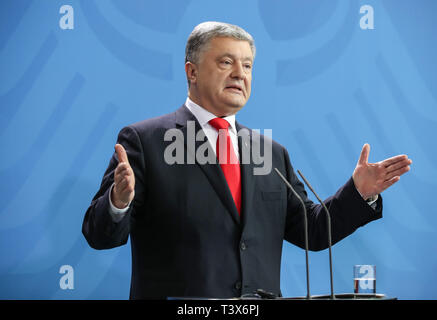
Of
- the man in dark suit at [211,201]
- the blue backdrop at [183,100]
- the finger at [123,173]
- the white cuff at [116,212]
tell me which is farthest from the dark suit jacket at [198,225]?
the blue backdrop at [183,100]

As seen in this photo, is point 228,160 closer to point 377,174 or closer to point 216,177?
point 216,177

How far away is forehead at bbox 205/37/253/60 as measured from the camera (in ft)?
7.20

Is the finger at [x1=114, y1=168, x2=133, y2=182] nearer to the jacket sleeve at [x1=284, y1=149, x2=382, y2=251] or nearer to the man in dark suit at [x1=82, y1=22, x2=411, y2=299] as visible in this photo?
the man in dark suit at [x1=82, y1=22, x2=411, y2=299]

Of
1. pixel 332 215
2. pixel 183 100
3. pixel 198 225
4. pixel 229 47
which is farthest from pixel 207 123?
pixel 183 100

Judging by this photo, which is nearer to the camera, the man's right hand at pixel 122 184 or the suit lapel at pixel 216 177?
the man's right hand at pixel 122 184

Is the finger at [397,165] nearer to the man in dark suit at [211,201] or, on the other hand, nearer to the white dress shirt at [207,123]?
the man in dark suit at [211,201]

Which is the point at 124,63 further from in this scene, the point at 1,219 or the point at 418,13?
the point at 418,13

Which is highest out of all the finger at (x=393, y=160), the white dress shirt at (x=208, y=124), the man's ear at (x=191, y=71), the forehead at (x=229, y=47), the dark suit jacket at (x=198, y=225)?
the forehead at (x=229, y=47)

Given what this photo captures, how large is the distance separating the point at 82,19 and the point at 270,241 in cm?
171

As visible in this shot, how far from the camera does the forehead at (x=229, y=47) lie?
2.20 meters

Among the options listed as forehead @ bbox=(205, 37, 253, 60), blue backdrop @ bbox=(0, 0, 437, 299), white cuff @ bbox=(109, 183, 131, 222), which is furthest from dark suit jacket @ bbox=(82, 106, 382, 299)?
blue backdrop @ bbox=(0, 0, 437, 299)

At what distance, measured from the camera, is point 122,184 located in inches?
66.9

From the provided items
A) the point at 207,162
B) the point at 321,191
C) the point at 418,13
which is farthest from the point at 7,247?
the point at 418,13

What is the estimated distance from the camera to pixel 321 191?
10.4 ft
